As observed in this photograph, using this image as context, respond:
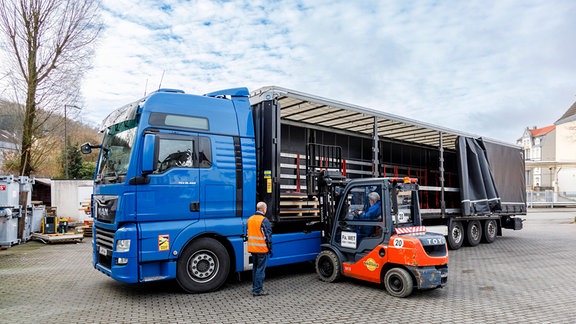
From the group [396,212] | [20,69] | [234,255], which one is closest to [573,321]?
[396,212]

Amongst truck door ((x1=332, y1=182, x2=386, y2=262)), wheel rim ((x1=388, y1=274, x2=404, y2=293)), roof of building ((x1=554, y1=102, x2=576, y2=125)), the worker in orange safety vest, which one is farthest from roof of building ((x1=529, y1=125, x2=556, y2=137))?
the worker in orange safety vest

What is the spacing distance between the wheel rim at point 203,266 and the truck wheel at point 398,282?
2922 millimetres

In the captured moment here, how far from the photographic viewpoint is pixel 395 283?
6977 millimetres

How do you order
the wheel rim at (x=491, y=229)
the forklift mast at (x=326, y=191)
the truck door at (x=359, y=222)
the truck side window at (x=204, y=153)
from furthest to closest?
the wheel rim at (x=491, y=229) < the forklift mast at (x=326, y=191) < the truck door at (x=359, y=222) < the truck side window at (x=204, y=153)

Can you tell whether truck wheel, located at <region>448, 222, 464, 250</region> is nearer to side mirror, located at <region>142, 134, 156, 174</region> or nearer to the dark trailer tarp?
the dark trailer tarp

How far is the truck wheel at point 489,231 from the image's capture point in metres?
14.0

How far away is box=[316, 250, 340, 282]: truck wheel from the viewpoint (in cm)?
781

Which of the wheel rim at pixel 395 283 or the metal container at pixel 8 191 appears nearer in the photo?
the wheel rim at pixel 395 283

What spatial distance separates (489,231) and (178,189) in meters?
11.6

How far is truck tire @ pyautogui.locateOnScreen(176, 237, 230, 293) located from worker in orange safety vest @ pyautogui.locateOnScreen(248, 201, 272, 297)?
569mm

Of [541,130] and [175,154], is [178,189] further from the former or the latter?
[541,130]

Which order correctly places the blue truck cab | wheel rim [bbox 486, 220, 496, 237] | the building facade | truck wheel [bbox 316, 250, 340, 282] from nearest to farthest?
the blue truck cab < truck wheel [bbox 316, 250, 340, 282] < wheel rim [bbox 486, 220, 496, 237] < the building facade

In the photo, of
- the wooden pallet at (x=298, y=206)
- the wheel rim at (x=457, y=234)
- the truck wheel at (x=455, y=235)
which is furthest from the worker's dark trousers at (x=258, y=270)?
the wheel rim at (x=457, y=234)

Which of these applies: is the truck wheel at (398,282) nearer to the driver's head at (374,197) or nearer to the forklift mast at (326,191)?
the driver's head at (374,197)
